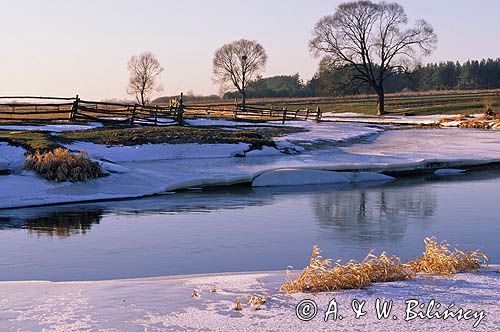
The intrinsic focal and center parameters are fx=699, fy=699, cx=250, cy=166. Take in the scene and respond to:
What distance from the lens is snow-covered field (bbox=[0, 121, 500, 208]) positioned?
18.2 metres

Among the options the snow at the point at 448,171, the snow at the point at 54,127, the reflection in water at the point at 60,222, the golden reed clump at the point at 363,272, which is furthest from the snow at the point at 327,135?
the golden reed clump at the point at 363,272

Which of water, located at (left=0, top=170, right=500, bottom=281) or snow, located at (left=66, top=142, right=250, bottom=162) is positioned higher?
snow, located at (left=66, top=142, right=250, bottom=162)

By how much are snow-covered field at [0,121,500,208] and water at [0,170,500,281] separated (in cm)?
120

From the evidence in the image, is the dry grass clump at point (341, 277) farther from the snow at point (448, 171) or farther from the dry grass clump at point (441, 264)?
the snow at point (448, 171)

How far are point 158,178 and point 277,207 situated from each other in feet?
18.6

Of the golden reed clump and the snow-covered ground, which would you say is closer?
the snow-covered ground

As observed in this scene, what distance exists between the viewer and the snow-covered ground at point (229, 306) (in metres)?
5.91

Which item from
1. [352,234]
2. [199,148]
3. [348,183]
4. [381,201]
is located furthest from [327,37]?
[352,234]

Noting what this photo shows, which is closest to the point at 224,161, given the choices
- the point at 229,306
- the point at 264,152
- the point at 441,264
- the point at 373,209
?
the point at 264,152

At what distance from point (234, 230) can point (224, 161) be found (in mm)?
12296

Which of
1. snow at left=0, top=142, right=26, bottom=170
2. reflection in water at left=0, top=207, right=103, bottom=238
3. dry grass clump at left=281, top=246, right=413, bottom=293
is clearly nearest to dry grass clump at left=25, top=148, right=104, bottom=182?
snow at left=0, top=142, right=26, bottom=170

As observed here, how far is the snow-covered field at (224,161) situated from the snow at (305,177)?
7cm

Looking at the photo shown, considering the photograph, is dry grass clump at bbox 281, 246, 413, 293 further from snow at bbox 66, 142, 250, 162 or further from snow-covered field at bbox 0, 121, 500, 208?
snow at bbox 66, 142, 250, 162

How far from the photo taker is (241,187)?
2052 cm
